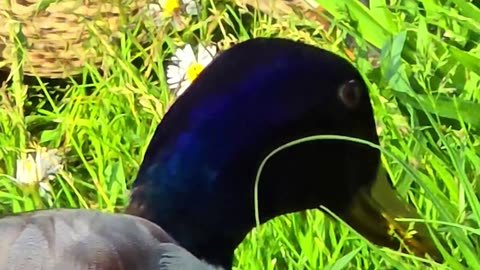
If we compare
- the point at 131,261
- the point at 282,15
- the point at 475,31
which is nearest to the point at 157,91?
the point at 282,15

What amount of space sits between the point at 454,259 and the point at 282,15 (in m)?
0.87

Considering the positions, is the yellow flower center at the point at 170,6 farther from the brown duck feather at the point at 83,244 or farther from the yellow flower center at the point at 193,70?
the brown duck feather at the point at 83,244

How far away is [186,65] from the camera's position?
245 centimetres

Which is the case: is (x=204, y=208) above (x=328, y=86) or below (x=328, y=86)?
below

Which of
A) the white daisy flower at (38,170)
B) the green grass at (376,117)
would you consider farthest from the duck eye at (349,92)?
the white daisy flower at (38,170)

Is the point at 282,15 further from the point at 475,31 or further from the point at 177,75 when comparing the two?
the point at 475,31

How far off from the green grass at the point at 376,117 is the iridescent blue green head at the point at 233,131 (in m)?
0.16

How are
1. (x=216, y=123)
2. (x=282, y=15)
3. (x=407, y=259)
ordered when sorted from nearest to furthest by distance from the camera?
(x=216, y=123) → (x=407, y=259) → (x=282, y=15)

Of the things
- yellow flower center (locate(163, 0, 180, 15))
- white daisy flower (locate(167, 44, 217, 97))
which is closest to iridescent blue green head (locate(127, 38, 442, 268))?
white daisy flower (locate(167, 44, 217, 97))

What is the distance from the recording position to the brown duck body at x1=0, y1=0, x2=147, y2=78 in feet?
8.73

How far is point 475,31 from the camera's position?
2291 mm

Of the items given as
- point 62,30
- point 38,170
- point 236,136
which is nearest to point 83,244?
point 236,136

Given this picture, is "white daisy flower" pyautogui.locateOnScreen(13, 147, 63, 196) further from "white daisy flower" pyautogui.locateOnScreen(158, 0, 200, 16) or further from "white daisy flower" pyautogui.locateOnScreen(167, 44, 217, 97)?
"white daisy flower" pyautogui.locateOnScreen(158, 0, 200, 16)

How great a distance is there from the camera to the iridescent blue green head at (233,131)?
175 centimetres
